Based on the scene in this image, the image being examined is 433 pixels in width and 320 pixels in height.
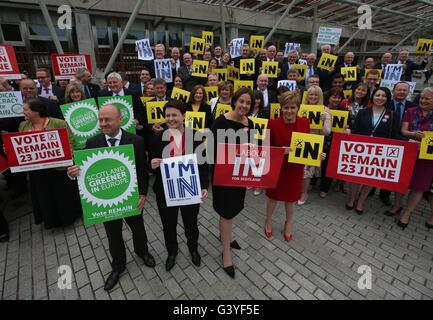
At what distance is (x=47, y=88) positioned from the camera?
549cm

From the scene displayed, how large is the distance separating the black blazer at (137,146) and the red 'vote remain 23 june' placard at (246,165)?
85cm

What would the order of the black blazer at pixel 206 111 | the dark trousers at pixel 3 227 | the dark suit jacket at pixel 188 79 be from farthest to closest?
the dark suit jacket at pixel 188 79
the black blazer at pixel 206 111
the dark trousers at pixel 3 227

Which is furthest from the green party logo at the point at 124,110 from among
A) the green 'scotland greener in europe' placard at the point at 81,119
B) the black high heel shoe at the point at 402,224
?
the black high heel shoe at the point at 402,224

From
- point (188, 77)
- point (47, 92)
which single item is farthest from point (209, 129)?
point (47, 92)

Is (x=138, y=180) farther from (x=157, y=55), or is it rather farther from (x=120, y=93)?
(x=157, y=55)

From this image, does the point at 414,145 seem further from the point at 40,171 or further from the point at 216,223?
the point at 40,171

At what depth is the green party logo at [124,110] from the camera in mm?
4277

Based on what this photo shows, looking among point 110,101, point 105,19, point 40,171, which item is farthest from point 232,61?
point 105,19

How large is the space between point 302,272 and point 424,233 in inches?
101

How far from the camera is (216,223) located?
431 cm

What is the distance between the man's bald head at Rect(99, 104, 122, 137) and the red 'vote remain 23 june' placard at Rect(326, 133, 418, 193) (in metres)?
3.25

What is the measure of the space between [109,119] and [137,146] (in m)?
0.41

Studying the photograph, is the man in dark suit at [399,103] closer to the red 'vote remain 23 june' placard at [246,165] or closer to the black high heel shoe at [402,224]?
the black high heel shoe at [402,224]

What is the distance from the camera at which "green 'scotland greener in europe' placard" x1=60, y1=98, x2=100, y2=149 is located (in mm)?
3945
